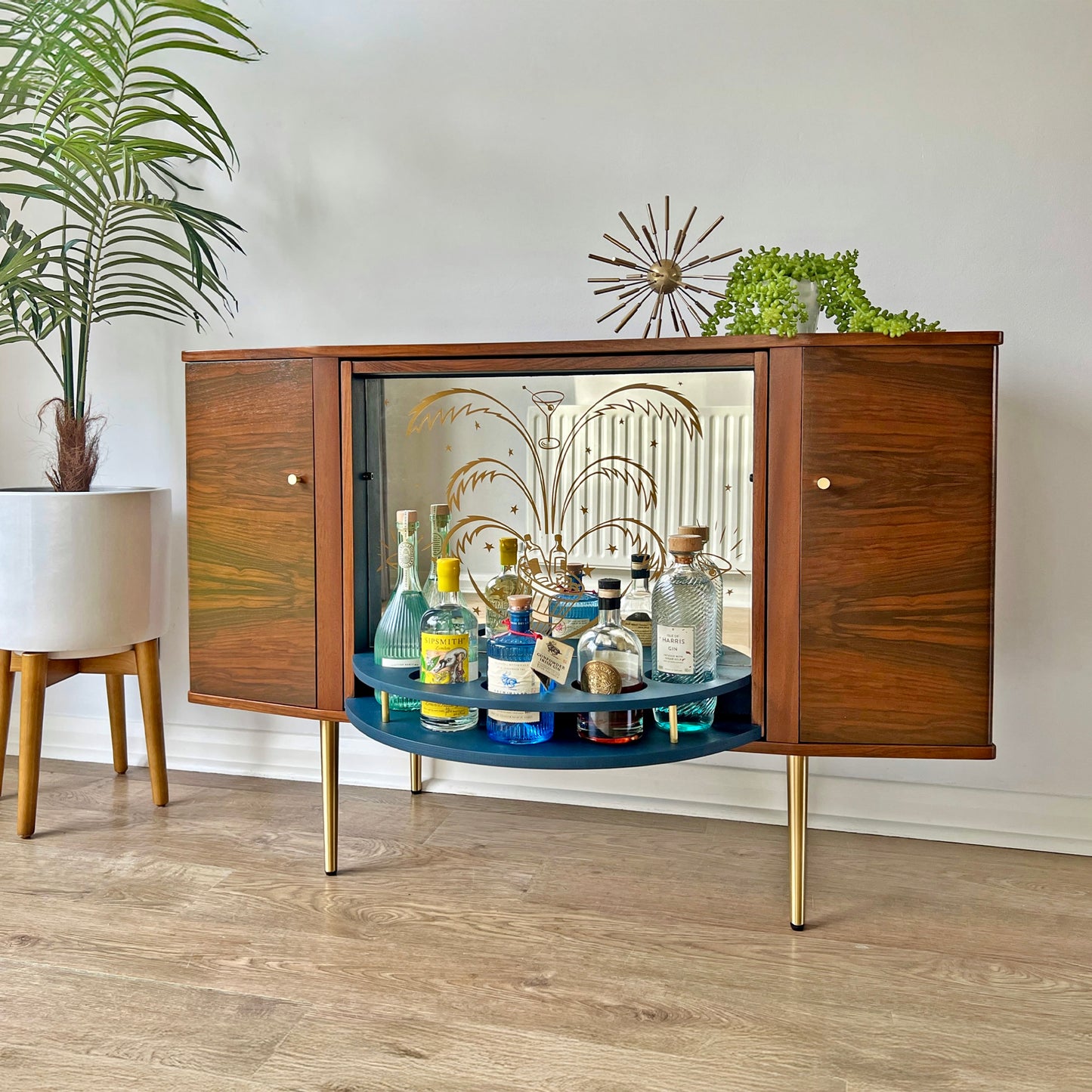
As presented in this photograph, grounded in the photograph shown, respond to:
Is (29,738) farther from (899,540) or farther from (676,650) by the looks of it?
(899,540)

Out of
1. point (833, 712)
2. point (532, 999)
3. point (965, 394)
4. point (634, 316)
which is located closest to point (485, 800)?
point (532, 999)

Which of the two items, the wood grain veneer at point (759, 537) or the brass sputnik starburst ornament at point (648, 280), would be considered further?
the brass sputnik starburst ornament at point (648, 280)

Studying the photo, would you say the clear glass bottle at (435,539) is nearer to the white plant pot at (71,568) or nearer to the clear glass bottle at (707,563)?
the clear glass bottle at (707,563)

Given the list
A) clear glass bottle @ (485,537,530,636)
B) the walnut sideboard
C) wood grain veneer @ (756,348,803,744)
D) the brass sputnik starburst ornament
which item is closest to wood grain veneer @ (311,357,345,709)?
the walnut sideboard

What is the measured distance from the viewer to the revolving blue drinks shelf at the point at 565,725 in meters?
1.52

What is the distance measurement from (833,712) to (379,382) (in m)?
0.95

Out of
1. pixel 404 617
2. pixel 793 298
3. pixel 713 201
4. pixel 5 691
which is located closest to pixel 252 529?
pixel 404 617

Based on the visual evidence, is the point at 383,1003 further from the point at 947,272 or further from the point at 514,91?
the point at 514,91

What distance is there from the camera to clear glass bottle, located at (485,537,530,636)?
1.73 metres

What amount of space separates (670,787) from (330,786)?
2.53 ft

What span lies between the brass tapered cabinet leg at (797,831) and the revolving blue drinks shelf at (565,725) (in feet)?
0.36

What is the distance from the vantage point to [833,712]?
1.59 m

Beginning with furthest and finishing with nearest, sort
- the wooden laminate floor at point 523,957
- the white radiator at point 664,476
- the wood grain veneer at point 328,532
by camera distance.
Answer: the wood grain veneer at point 328,532, the white radiator at point 664,476, the wooden laminate floor at point 523,957

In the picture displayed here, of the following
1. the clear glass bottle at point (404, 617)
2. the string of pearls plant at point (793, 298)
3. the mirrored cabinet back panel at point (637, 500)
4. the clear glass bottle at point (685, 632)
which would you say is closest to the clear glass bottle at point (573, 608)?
the mirrored cabinet back panel at point (637, 500)
